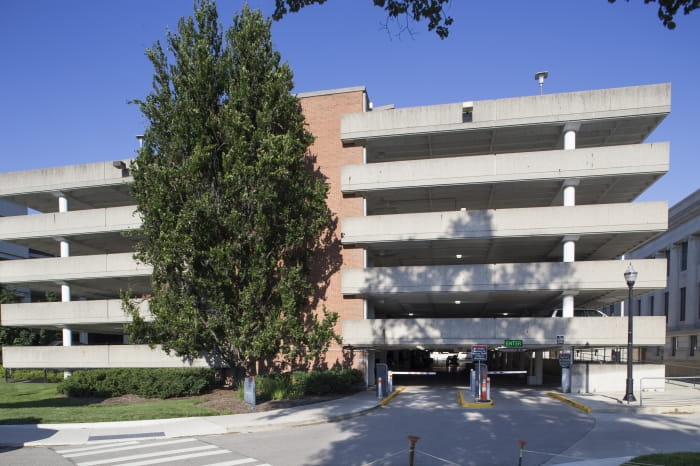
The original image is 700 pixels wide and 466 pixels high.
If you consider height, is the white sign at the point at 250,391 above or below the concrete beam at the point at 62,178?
below

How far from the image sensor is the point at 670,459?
9.19m

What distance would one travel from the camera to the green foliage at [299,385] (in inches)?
797

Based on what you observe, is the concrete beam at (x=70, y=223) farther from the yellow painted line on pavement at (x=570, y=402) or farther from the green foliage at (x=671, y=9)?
the green foliage at (x=671, y=9)

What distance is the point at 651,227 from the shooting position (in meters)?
21.6

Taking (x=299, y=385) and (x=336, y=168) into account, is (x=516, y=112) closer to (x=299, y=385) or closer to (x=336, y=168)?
(x=336, y=168)

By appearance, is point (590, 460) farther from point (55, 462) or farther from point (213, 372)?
point (213, 372)

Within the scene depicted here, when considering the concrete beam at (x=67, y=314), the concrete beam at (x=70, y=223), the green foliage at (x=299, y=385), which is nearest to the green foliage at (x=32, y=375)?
the concrete beam at (x=67, y=314)

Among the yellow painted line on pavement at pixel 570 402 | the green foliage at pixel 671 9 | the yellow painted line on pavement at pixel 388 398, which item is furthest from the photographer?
the yellow painted line on pavement at pixel 388 398

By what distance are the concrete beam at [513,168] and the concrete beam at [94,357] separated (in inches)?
492

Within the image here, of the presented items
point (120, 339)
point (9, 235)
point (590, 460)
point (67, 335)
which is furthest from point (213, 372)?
point (120, 339)

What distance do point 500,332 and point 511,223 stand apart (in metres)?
4.93

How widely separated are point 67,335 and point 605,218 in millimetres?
29256

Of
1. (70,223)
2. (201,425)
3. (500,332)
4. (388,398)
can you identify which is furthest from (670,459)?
(70,223)

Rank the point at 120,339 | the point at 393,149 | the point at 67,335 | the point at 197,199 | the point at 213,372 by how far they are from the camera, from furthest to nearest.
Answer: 1. the point at 120,339
2. the point at 67,335
3. the point at 393,149
4. the point at 213,372
5. the point at 197,199
